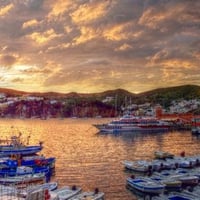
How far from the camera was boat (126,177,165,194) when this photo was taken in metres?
34.5

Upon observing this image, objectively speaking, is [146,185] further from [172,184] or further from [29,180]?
[29,180]

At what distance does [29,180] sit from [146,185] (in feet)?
34.5

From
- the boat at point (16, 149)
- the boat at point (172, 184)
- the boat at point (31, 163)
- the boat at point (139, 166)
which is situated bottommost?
the boat at point (172, 184)

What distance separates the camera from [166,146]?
80.4m

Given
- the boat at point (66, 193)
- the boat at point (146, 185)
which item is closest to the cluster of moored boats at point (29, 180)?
the boat at point (66, 193)

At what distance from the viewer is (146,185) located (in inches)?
1380

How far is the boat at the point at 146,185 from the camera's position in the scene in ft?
113

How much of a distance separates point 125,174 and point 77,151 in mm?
26187

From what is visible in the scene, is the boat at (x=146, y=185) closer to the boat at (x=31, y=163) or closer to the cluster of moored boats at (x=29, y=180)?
the cluster of moored boats at (x=29, y=180)

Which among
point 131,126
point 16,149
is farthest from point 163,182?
point 131,126

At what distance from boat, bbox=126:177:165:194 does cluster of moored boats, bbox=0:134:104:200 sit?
3.96 metres

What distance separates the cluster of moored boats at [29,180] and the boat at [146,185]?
396 centimetres

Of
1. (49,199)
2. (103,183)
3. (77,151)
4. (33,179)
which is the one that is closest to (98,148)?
(77,151)

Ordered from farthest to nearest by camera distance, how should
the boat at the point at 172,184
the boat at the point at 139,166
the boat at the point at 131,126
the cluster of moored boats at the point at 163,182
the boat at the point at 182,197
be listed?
the boat at the point at 131,126, the boat at the point at 139,166, the boat at the point at 172,184, the cluster of moored boats at the point at 163,182, the boat at the point at 182,197
